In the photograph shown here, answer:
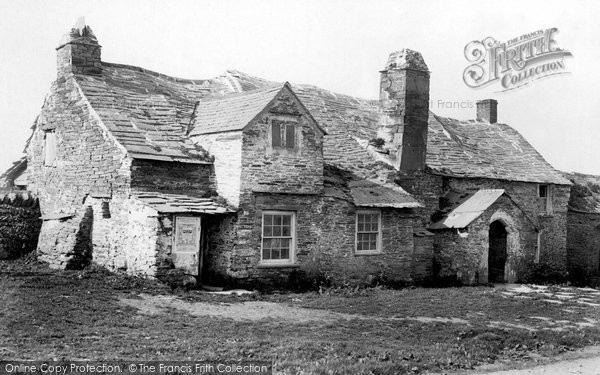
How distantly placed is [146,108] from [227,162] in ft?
14.0

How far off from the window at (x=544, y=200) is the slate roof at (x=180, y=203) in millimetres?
18493

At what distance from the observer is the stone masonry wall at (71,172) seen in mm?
22062

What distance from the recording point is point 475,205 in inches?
1085

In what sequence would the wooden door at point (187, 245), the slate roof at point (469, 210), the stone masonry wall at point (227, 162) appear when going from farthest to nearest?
the slate roof at point (469, 210)
the stone masonry wall at point (227, 162)
the wooden door at point (187, 245)

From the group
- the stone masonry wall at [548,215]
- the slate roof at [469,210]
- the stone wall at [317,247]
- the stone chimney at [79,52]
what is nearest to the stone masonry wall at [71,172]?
the stone chimney at [79,52]

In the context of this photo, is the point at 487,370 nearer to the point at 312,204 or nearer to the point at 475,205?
the point at 312,204

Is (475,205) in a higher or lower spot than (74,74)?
lower

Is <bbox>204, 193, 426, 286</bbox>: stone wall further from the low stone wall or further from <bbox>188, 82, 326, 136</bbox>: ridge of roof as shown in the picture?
the low stone wall

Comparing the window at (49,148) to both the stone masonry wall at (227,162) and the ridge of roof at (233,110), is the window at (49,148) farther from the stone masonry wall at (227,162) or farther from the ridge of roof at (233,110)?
the stone masonry wall at (227,162)

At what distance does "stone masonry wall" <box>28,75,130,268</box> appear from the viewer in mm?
22062

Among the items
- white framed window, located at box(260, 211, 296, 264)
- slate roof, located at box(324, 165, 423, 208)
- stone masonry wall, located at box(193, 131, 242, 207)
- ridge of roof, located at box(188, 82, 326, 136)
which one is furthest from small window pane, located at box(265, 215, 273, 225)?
ridge of roof, located at box(188, 82, 326, 136)

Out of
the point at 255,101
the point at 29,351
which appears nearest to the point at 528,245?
the point at 255,101

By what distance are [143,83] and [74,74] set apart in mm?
2635

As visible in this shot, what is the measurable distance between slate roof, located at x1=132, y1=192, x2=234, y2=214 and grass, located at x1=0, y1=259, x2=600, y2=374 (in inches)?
88.5
